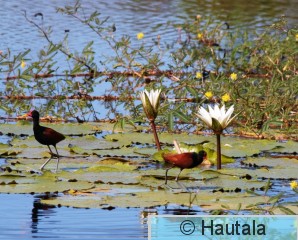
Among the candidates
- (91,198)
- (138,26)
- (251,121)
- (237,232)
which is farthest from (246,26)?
(237,232)

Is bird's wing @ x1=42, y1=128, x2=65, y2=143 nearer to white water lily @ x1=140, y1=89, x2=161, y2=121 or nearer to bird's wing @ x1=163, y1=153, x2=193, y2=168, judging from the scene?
white water lily @ x1=140, y1=89, x2=161, y2=121

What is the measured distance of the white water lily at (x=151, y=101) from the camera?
7.53m

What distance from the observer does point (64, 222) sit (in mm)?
6289

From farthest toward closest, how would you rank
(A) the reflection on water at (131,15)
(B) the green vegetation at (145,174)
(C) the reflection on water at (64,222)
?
1. (A) the reflection on water at (131,15)
2. (B) the green vegetation at (145,174)
3. (C) the reflection on water at (64,222)

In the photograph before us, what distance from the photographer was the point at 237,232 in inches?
217

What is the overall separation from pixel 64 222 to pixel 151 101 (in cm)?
154

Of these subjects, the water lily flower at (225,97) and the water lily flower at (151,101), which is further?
the water lily flower at (225,97)

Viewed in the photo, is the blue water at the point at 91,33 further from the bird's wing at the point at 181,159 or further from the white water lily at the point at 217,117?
the white water lily at the point at 217,117

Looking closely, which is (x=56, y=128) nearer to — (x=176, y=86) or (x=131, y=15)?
(x=176, y=86)

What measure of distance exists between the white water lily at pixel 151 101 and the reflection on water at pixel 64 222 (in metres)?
1.15

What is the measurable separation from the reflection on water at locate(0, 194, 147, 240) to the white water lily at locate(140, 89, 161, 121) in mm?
1150

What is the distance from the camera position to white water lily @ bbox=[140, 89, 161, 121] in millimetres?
7527

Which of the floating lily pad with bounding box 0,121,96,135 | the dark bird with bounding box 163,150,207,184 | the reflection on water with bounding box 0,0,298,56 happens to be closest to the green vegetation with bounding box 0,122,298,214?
the floating lily pad with bounding box 0,121,96,135

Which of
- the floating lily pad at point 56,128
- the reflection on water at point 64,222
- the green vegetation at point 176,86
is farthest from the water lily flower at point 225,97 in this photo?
the reflection on water at point 64,222
